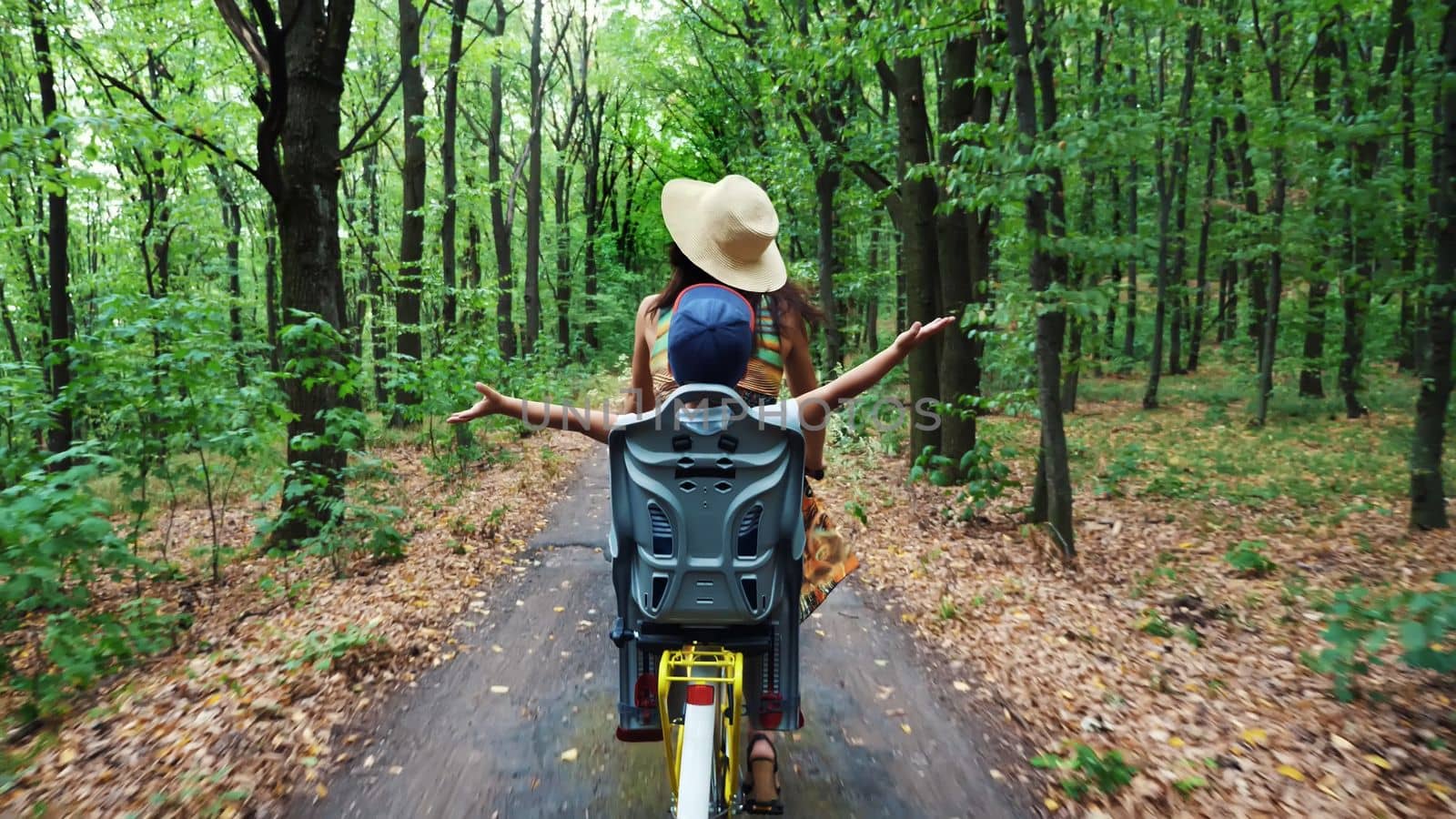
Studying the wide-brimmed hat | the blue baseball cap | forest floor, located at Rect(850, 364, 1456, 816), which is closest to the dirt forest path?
forest floor, located at Rect(850, 364, 1456, 816)

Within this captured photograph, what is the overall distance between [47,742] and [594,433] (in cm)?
301

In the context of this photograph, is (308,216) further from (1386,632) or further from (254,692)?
(1386,632)

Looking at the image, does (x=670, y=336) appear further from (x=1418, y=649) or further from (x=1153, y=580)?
(x=1153, y=580)

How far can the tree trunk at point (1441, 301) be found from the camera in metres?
6.12

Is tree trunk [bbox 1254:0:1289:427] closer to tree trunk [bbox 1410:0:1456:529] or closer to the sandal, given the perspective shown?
tree trunk [bbox 1410:0:1456:529]

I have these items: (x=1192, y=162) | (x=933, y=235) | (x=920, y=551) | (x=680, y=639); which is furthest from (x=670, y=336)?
(x=1192, y=162)

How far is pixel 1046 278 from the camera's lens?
630 cm

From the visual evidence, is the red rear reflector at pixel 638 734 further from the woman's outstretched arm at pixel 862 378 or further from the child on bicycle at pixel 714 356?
the woman's outstretched arm at pixel 862 378

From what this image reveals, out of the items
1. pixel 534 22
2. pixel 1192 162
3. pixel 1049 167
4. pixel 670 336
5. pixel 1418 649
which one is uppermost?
pixel 534 22

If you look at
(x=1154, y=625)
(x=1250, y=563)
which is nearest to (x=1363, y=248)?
(x=1250, y=563)

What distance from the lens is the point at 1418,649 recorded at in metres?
2.87

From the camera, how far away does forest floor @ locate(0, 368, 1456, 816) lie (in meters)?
3.07

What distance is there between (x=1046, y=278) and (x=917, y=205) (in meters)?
3.12

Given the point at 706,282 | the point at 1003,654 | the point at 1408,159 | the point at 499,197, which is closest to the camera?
the point at 706,282
